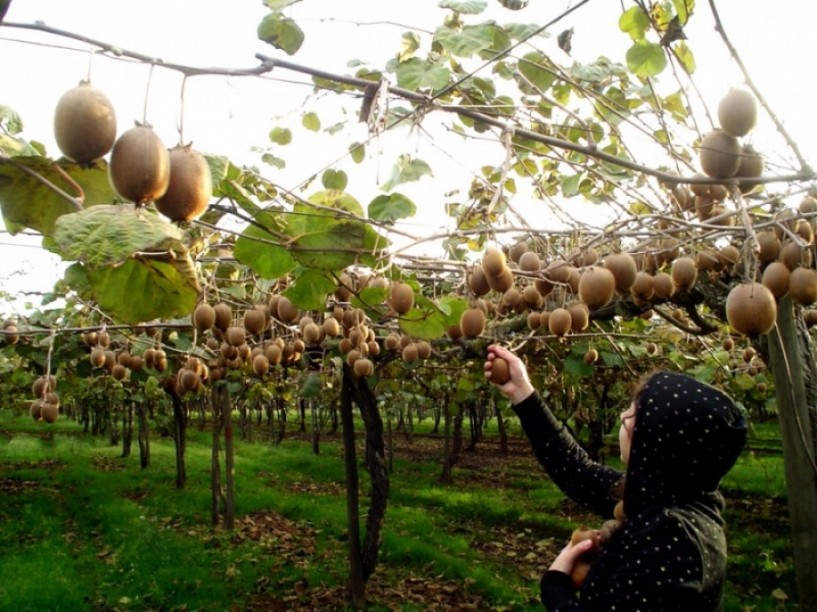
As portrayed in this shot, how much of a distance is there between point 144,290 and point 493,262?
3.69 ft

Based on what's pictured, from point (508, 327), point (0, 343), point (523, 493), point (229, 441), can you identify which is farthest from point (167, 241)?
point (523, 493)

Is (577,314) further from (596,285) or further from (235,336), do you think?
(235,336)

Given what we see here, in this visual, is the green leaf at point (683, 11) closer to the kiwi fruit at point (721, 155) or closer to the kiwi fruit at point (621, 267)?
the kiwi fruit at point (721, 155)

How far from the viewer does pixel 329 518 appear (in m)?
10.1

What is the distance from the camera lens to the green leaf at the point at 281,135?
9.76ft

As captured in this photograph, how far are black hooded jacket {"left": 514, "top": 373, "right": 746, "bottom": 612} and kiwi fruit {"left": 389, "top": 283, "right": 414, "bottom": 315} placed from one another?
78cm

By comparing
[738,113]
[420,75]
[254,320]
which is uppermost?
[420,75]

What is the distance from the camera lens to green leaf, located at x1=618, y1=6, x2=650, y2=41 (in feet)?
7.02

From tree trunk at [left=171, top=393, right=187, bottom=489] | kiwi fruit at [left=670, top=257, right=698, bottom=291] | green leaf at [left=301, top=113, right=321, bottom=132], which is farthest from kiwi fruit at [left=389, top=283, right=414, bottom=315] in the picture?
tree trunk at [left=171, top=393, right=187, bottom=489]

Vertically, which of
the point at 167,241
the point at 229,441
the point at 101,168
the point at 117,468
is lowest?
the point at 117,468

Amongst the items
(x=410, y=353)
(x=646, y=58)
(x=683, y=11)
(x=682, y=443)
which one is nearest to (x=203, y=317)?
(x=410, y=353)

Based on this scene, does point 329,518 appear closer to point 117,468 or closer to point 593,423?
point 593,423

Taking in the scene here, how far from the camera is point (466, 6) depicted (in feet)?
6.79

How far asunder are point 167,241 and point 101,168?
473mm
